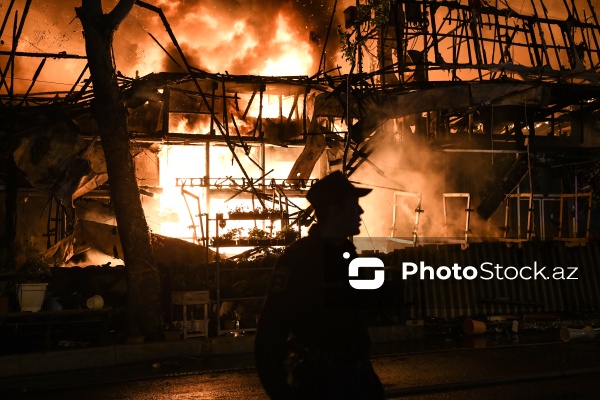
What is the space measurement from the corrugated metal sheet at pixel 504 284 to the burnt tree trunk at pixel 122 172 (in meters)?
5.36

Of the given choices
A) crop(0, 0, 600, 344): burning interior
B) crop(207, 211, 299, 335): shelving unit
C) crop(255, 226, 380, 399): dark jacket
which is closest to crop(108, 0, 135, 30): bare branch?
crop(0, 0, 600, 344): burning interior

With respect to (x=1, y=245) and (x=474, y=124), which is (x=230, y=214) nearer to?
(x=1, y=245)

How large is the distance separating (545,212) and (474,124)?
366 cm

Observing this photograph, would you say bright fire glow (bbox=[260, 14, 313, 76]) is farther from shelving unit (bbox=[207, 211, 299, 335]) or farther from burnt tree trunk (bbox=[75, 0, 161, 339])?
burnt tree trunk (bbox=[75, 0, 161, 339])

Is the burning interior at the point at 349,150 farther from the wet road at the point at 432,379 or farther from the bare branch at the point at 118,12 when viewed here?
the wet road at the point at 432,379

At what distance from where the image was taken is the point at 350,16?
22.8 metres

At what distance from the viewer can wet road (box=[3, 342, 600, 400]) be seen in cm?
878

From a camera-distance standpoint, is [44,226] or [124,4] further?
[44,226]

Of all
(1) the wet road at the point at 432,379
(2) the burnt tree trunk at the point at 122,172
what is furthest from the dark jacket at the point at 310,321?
(2) the burnt tree trunk at the point at 122,172

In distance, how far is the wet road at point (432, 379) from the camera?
8.78m

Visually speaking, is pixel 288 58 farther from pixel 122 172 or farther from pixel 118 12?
pixel 122 172

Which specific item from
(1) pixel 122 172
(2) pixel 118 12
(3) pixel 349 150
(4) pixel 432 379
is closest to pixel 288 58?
(3) pixel 349 150

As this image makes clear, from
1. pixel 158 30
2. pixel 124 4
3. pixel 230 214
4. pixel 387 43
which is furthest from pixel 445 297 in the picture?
pixel 158 30

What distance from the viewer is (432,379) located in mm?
9586
